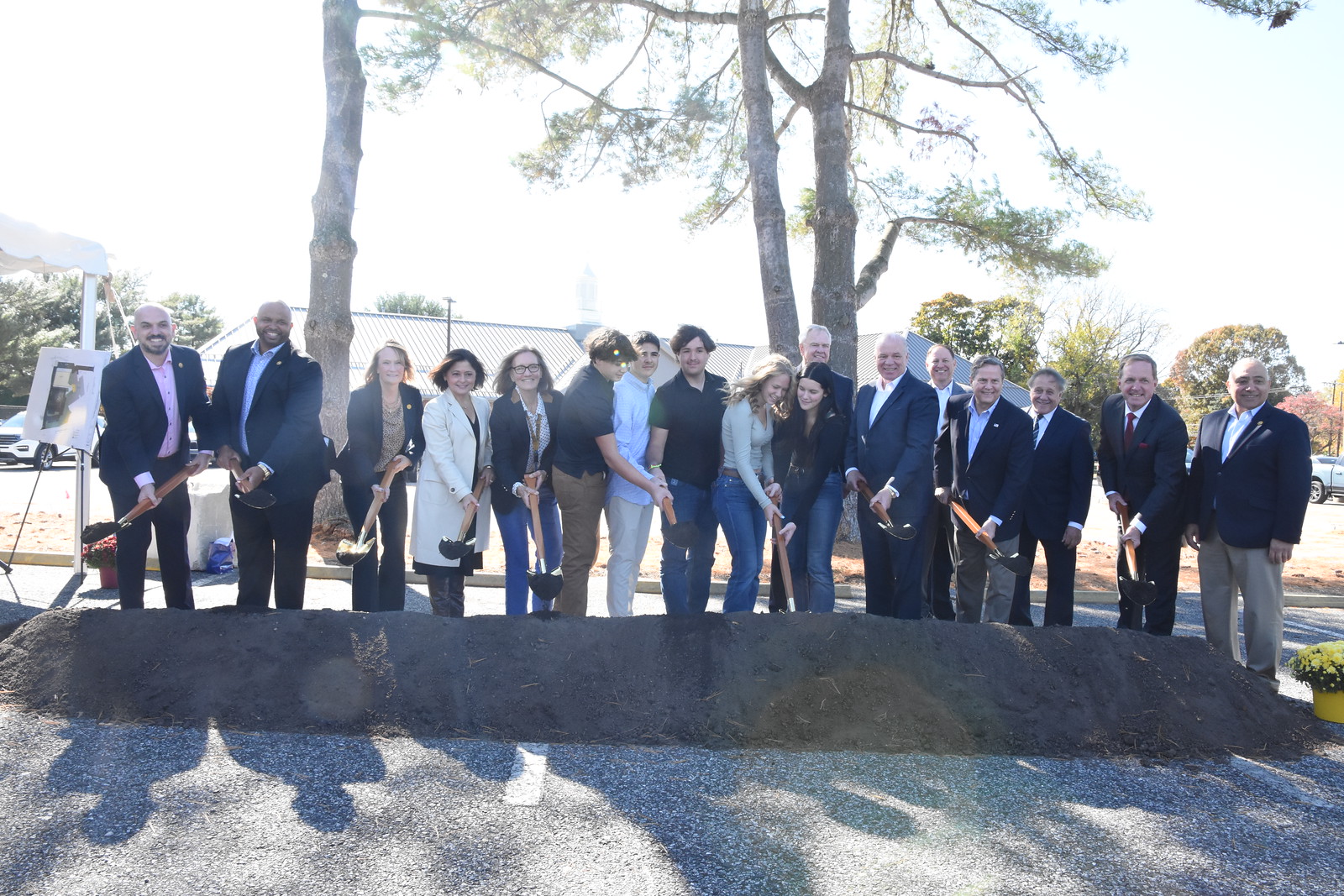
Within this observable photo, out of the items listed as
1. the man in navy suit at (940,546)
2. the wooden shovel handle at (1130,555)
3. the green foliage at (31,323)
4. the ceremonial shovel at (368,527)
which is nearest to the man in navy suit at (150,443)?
the ceremonial shovel at (368,527)

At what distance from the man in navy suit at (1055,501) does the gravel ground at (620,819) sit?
150cm

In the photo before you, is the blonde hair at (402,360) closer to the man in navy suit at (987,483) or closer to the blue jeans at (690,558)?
the blue jeans at (690,558)

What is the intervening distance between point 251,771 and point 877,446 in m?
3.46

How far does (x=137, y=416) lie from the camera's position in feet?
14.8

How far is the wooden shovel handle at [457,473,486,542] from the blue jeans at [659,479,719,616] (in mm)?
1057

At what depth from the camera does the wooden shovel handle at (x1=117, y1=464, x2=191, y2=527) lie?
4348mm

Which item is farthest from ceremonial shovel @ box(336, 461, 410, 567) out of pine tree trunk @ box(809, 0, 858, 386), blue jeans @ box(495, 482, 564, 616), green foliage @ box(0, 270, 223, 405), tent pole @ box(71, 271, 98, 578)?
green foliage @ box(0, 270, 223, 405)

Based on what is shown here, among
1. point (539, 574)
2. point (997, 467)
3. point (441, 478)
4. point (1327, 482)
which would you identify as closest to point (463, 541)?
point (441, 478)

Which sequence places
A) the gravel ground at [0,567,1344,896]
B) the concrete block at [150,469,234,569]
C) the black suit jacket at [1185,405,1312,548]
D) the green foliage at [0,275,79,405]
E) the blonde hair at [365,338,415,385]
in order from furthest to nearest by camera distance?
the green foliage at [0,275,79,405] → the concrete block at [150,469,234,569] → the blonde hair at [365,338,415,385] → the black suit jacket at [1185,405,1312,548] → the gravel ground at [0,567,1344,896]

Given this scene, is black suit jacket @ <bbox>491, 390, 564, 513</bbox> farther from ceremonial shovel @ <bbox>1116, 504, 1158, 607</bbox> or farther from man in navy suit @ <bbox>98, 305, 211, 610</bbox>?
ceremonial shovel @ <bbox>1116, 504, 1158, 607</bbox>

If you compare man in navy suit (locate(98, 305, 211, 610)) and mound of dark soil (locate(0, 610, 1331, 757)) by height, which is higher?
man in navy suit (locate(98, 305, 211, 610))

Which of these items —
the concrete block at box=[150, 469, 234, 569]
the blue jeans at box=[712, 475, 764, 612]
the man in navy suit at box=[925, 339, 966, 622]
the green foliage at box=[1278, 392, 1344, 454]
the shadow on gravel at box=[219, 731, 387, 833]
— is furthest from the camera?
the green foliage at box=[1278, 392, 1344, 454]

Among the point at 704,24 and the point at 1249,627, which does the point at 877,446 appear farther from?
the point at 704,24

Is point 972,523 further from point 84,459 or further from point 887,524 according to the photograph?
point 84,459
